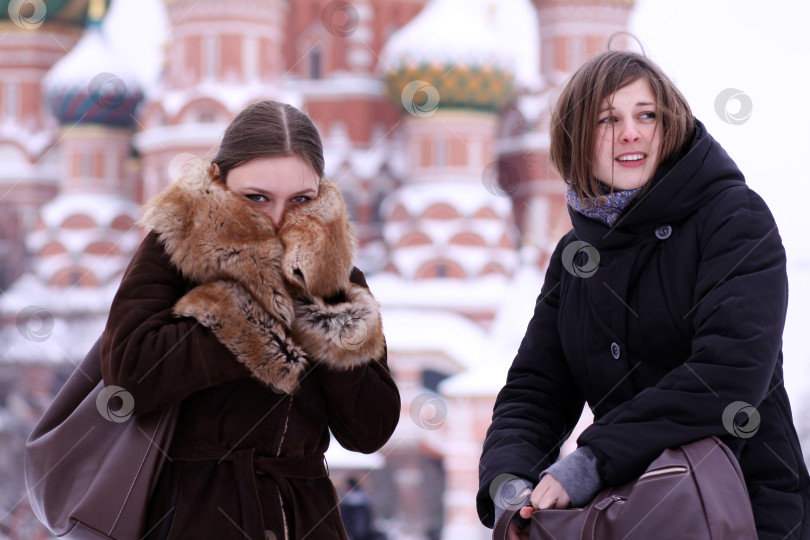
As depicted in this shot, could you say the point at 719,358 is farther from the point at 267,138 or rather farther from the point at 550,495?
the point at 267,138

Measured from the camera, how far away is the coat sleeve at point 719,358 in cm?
134

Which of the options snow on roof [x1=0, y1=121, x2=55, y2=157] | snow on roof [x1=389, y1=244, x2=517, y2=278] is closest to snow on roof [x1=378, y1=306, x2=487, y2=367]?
snow on roof [x1=389, y1=244, x2=517, y2=278]

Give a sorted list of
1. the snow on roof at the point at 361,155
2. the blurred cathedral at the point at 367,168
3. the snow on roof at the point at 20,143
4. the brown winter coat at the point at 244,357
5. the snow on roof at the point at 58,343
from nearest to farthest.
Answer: the brown winter coat at the point at 244,357, the blurred cathedral at the point at 367,168, the snow on roof at the point at 58,343, the snow on roof at the point at 361,155, the snow on roof at the point at 20,143

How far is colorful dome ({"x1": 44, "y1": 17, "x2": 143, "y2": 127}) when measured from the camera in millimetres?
19219

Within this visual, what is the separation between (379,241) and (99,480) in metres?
17.6

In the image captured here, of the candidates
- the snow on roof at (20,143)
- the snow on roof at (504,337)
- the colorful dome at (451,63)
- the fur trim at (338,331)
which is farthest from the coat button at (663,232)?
the snow on roof at (20,143)

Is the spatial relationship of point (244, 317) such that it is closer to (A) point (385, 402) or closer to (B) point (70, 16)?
(A) point (385, 402)

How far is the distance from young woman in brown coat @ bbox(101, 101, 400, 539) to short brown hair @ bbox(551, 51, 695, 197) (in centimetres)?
28

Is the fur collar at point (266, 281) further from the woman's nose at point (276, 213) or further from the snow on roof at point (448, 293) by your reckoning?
the snow on roof at point (448, 293)

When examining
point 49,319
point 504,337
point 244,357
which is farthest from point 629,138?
point 49,319

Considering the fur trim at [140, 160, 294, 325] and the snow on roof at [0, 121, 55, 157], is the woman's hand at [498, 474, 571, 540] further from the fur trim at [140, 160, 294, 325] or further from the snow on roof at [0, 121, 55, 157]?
the snow on roof at [0, 121, 55, 157]

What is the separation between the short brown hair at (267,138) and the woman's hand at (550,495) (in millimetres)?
455

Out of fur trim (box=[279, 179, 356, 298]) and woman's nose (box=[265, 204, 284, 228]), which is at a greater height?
woman's nose (box=[265, 204, 284, 228])

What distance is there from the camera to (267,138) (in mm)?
1574
